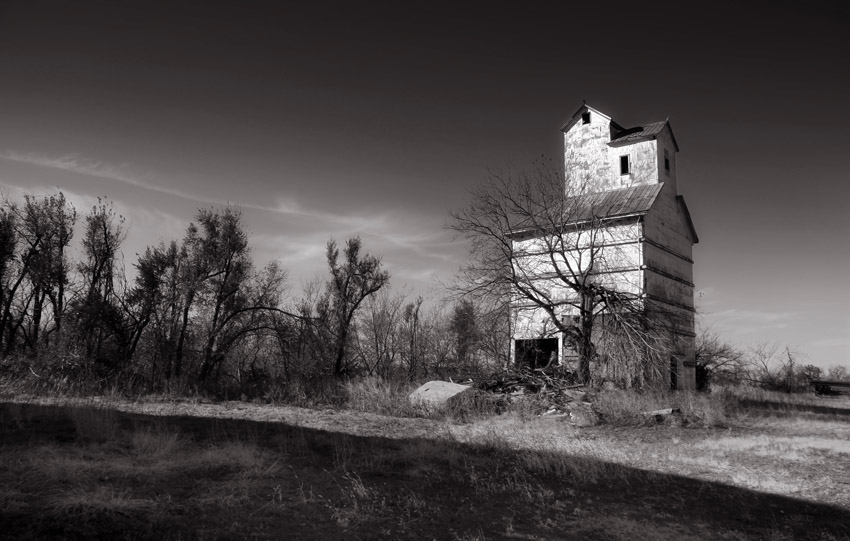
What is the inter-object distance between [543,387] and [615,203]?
7642 millimetres

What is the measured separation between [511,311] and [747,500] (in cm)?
1230

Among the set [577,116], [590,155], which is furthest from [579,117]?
[590,155]

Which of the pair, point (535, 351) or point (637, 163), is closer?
point (535, 351)

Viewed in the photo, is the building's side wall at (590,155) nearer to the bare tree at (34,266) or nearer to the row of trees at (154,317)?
the row of trees at (154,317)

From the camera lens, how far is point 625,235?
18.5 m

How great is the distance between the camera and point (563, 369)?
1694 centimetres

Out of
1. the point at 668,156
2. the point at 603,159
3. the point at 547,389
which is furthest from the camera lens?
the point at 603,159

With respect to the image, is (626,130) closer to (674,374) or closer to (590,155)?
(590,155)

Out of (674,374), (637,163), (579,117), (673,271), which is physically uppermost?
(579,117)

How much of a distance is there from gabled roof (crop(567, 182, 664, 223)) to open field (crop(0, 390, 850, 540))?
899 cm

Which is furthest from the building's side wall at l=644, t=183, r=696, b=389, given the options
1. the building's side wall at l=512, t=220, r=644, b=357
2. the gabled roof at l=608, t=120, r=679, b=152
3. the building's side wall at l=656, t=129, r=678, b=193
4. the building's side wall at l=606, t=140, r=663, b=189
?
the gabled roof at l=608, t=120, r=679, b=152

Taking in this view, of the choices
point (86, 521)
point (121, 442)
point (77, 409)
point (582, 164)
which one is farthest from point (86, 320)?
point (582, 164)

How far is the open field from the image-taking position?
4840mm

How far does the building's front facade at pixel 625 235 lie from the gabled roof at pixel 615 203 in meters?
0.03
